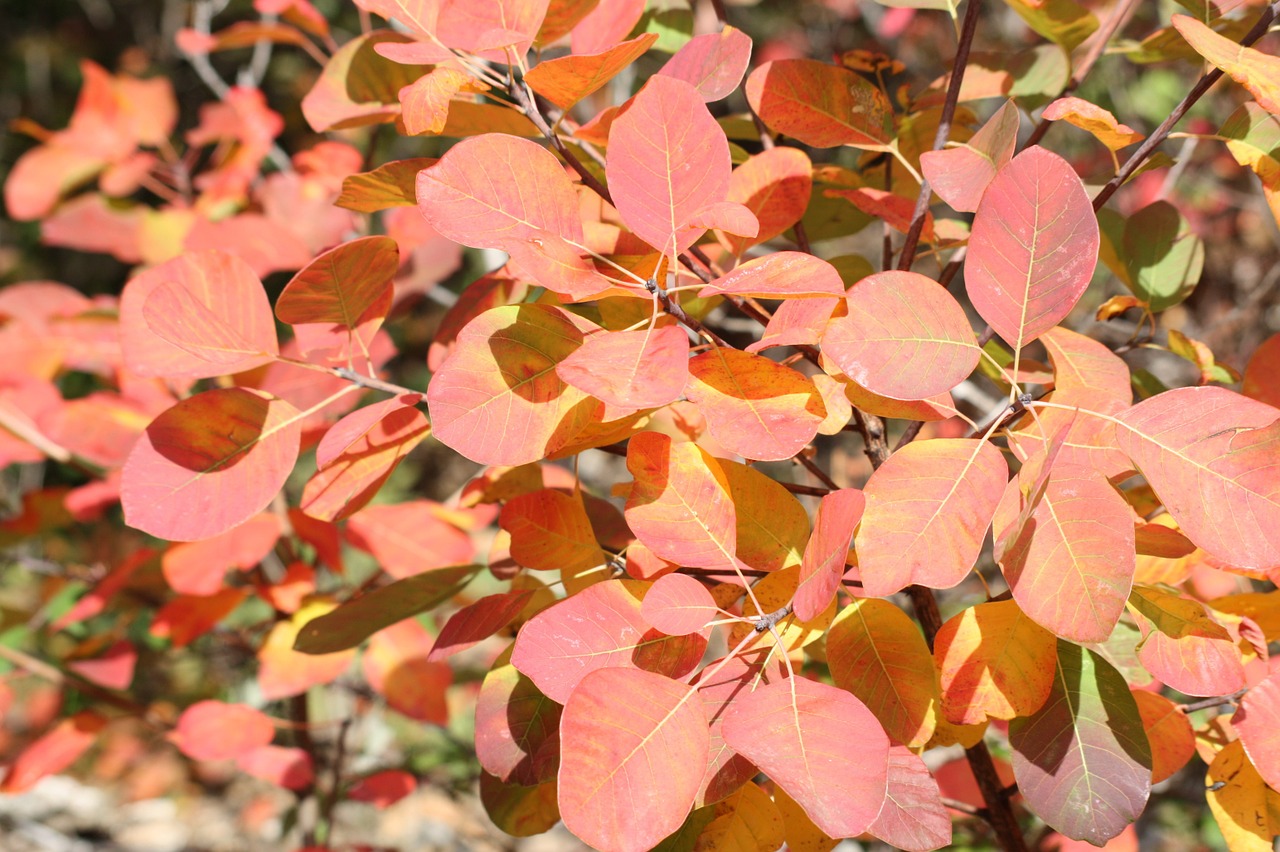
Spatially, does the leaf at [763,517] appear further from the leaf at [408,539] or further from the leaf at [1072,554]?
the leaf at [408,539]

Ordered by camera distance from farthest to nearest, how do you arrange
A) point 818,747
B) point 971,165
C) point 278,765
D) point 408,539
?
point 278,765 < point 408,539 < point 971,165 < point 818,747

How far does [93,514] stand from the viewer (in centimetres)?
111

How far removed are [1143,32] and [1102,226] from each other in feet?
7.43

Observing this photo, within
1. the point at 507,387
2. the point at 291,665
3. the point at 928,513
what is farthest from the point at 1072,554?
the point at 291,665

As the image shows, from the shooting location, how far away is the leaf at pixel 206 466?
1.69ft

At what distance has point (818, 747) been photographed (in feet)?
1.33

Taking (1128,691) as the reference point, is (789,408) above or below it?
above

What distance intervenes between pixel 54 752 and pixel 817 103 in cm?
112

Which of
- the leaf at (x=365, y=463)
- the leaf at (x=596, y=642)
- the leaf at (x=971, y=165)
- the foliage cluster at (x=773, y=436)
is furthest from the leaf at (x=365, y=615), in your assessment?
the leaf at (x=971, y=165)

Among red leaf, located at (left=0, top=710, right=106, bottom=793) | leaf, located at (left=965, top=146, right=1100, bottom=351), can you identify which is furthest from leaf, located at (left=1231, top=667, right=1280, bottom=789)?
red leaf, located at (left=0, top=710, right=106, bottom=793)

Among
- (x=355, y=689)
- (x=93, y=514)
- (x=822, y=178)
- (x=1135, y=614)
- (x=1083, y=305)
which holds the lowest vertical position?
(x=355, y=689)

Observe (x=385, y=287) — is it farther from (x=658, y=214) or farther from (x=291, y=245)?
(x=291, y=245)

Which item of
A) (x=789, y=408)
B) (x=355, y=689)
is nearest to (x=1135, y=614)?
(x=789, y=408)

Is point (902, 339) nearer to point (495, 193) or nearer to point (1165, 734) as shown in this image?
point (495, 193)
